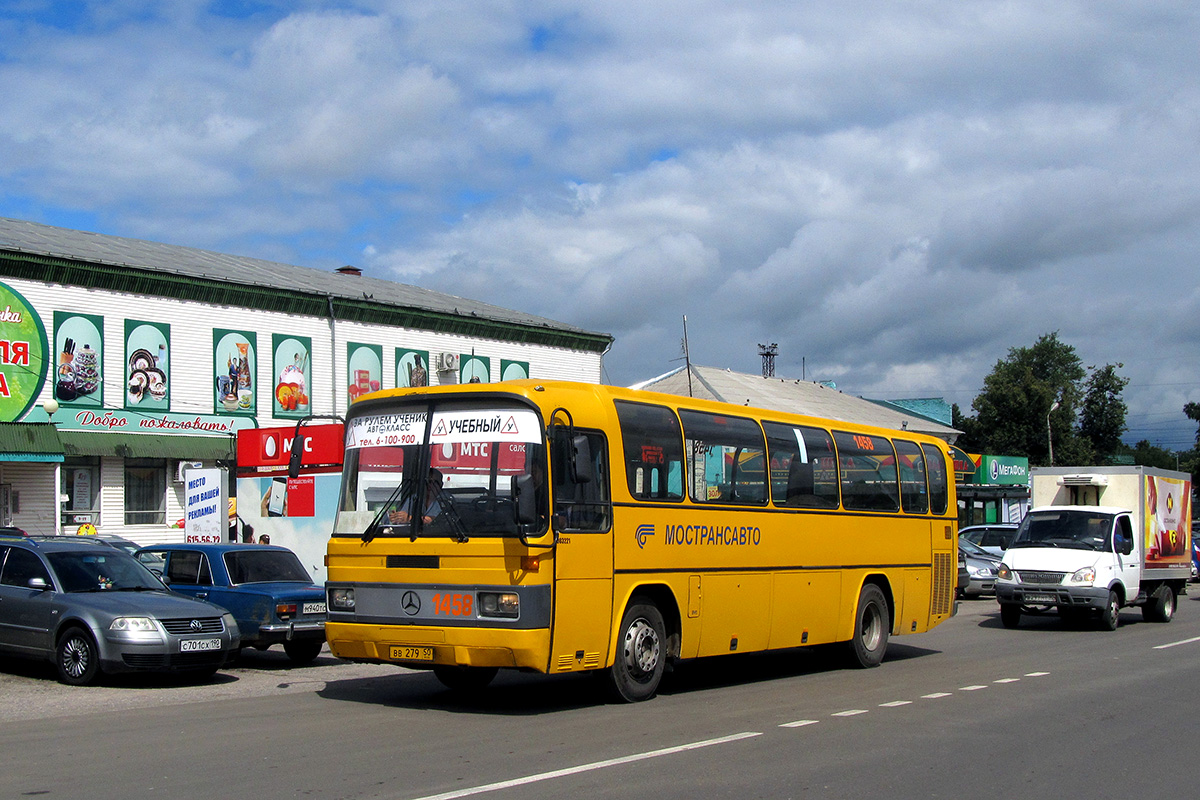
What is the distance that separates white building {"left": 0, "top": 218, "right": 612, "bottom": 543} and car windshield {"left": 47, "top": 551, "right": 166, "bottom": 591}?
16.6 meters

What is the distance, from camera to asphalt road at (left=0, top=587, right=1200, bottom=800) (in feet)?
25.1

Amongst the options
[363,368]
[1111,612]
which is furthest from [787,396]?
[1111,612]

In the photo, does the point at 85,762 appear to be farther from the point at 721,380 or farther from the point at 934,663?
the point at 721,380

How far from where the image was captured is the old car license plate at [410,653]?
10.5 meters

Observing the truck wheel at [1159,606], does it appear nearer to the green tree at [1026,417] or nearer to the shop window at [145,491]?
the shop window at [145,491]

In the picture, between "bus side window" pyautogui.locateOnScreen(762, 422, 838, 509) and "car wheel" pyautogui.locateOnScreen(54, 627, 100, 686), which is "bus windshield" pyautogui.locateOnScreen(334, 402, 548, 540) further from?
"bus side window" pyautogui.locateOnScreen(762, 422, 838, 509)

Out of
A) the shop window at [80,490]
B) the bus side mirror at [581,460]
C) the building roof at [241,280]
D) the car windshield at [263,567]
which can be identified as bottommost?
the car windshield at [263,567]

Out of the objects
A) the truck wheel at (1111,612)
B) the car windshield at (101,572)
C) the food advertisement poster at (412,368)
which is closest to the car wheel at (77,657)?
the car windshield at (101,572)

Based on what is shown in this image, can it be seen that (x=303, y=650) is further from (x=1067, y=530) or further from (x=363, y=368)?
(x=363, y=368)

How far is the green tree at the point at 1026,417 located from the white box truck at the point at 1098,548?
59.0m

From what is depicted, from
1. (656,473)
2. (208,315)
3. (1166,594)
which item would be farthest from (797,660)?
(208,315)

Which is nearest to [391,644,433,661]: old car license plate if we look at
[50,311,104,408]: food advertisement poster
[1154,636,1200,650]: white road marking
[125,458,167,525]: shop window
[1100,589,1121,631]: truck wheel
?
[1154,636,1200,650]: white road marking

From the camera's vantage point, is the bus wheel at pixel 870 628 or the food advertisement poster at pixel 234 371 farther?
the food advertisement poster at pixel 234 371

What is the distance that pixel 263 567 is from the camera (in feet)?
51.4
